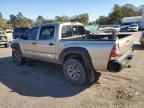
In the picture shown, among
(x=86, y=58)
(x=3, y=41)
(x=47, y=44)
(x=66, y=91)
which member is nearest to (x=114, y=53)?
(x=86, y=58)

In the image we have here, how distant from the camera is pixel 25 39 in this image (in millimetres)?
9297

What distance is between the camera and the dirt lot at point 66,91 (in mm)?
5254

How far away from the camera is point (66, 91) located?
6.15 m

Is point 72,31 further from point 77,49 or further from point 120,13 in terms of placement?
point 120,13

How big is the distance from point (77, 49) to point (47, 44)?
1.58 m

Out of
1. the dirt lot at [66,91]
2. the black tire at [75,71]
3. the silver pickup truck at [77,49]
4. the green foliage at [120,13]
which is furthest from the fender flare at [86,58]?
the green foliage at [120,13]

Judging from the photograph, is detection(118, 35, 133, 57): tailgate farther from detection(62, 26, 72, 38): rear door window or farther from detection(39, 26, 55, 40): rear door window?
detection(39, 26, 55, 40): rear door window

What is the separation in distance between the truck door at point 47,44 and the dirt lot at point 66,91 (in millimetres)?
691

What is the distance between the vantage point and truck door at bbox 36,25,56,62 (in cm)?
749

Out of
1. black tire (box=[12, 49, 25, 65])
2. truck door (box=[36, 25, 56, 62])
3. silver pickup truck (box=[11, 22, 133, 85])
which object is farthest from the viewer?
black tire (box=[12, 49, 25, 65])

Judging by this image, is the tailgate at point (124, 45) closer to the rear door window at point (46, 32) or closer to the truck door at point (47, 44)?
the truck door at point (47, 44)

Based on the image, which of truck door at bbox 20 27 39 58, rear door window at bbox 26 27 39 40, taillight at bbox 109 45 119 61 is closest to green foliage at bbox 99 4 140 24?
truck door at bbox 20 27 39 58

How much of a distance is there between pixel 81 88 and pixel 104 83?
0.77m

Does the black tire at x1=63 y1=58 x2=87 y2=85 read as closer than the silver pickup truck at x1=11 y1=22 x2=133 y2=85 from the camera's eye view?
No
